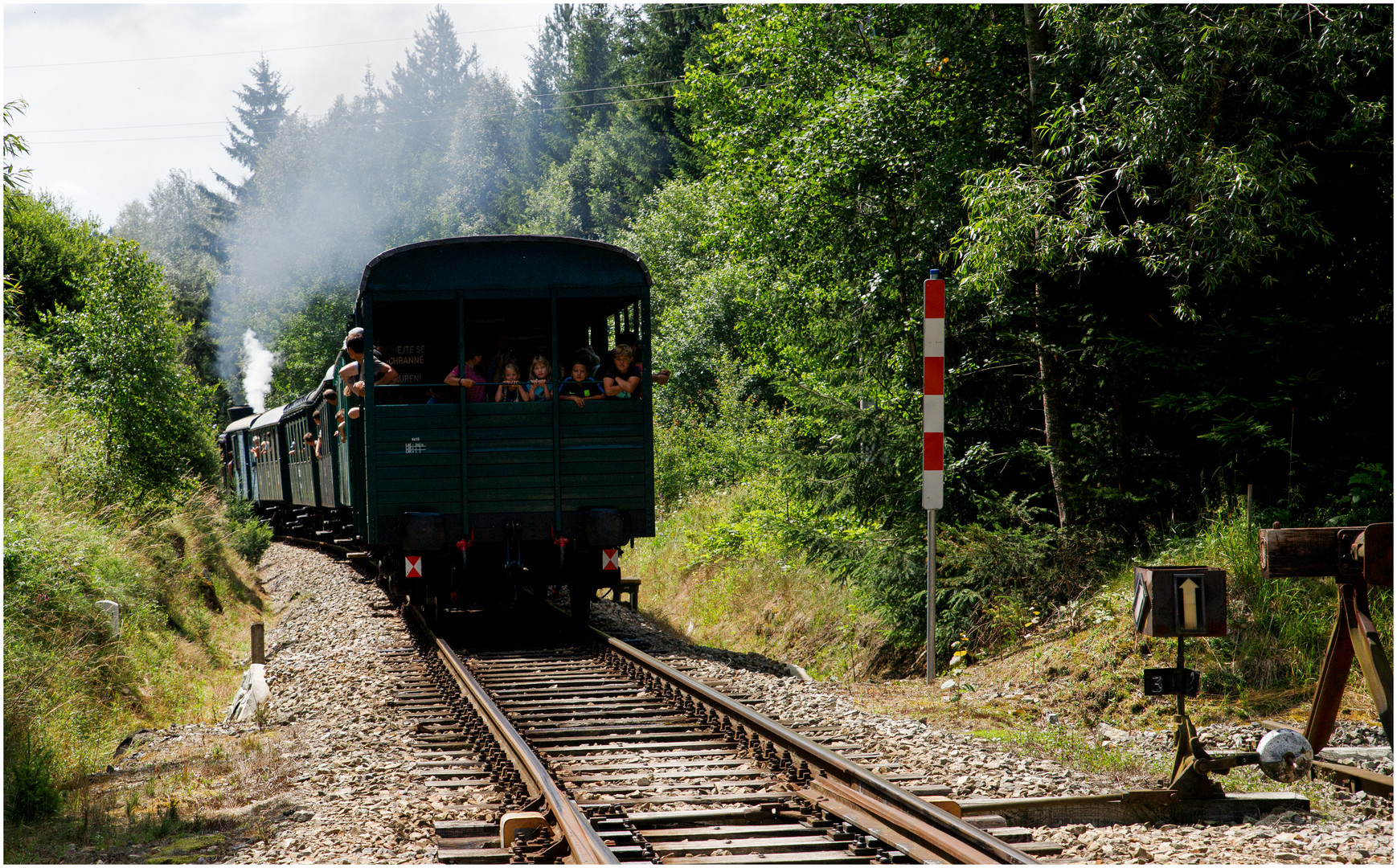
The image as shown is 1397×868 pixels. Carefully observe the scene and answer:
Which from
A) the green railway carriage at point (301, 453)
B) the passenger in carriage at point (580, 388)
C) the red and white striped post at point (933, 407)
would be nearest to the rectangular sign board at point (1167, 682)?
the red and white striped post at point (933, 407)

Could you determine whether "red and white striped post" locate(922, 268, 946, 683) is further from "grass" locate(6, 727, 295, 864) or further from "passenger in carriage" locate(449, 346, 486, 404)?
"grass" locate(6, 727, 295, 864)

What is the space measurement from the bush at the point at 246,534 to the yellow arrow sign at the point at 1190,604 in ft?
62.4

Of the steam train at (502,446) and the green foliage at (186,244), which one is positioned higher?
the green foliage at (186,244)

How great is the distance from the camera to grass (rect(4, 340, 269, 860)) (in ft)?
23.4

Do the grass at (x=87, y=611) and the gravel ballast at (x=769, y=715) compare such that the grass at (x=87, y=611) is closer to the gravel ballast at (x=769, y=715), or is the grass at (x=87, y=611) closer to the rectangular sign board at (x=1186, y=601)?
the gravel ballast at (x=769, y=715)

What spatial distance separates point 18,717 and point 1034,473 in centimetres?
859

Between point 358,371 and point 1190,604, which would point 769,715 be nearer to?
point 1190,604

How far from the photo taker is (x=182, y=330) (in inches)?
715

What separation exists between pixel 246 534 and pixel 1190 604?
19.6 m

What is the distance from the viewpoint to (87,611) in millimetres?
9180

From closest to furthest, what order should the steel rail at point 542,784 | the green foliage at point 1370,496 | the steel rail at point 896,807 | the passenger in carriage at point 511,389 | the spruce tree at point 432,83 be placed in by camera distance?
the steel rail at point 896,807
the steel rail at point 542,784
the green foliage at point 1370,496
the passenger in carriage at point 511,389
the spruce tree at point 432,83

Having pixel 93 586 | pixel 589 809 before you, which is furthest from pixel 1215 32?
pixel 93 586

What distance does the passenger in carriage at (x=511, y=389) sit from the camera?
941 cm

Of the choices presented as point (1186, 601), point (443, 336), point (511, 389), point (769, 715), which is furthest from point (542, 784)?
point (443, 336)
